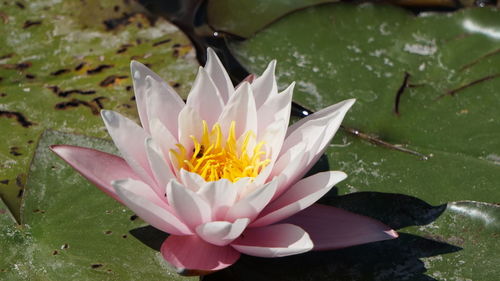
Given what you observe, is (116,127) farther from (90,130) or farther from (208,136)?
(90,130)

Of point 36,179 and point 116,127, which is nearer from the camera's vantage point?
point 116,127

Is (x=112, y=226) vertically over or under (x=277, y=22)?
under

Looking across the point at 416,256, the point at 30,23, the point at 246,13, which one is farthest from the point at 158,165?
the point at 246,13

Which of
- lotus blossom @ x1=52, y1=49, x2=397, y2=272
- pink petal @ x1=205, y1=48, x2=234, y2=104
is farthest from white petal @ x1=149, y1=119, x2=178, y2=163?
pink petal @ x1=205, y1=48, x2=234, y2=104

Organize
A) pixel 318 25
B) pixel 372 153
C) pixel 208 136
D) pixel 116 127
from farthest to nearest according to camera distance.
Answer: pixel 318 25 < pixel 372 153 < pixel 208 136 < pixel 116 127

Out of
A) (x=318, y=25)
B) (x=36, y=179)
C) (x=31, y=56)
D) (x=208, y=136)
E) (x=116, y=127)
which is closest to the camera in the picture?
(x=116, y=127)

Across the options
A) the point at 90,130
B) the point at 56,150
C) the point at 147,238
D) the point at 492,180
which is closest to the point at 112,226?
the point at 147,238

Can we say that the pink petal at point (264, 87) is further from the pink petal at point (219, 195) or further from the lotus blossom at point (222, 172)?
the pink petal at point (219, 195)
